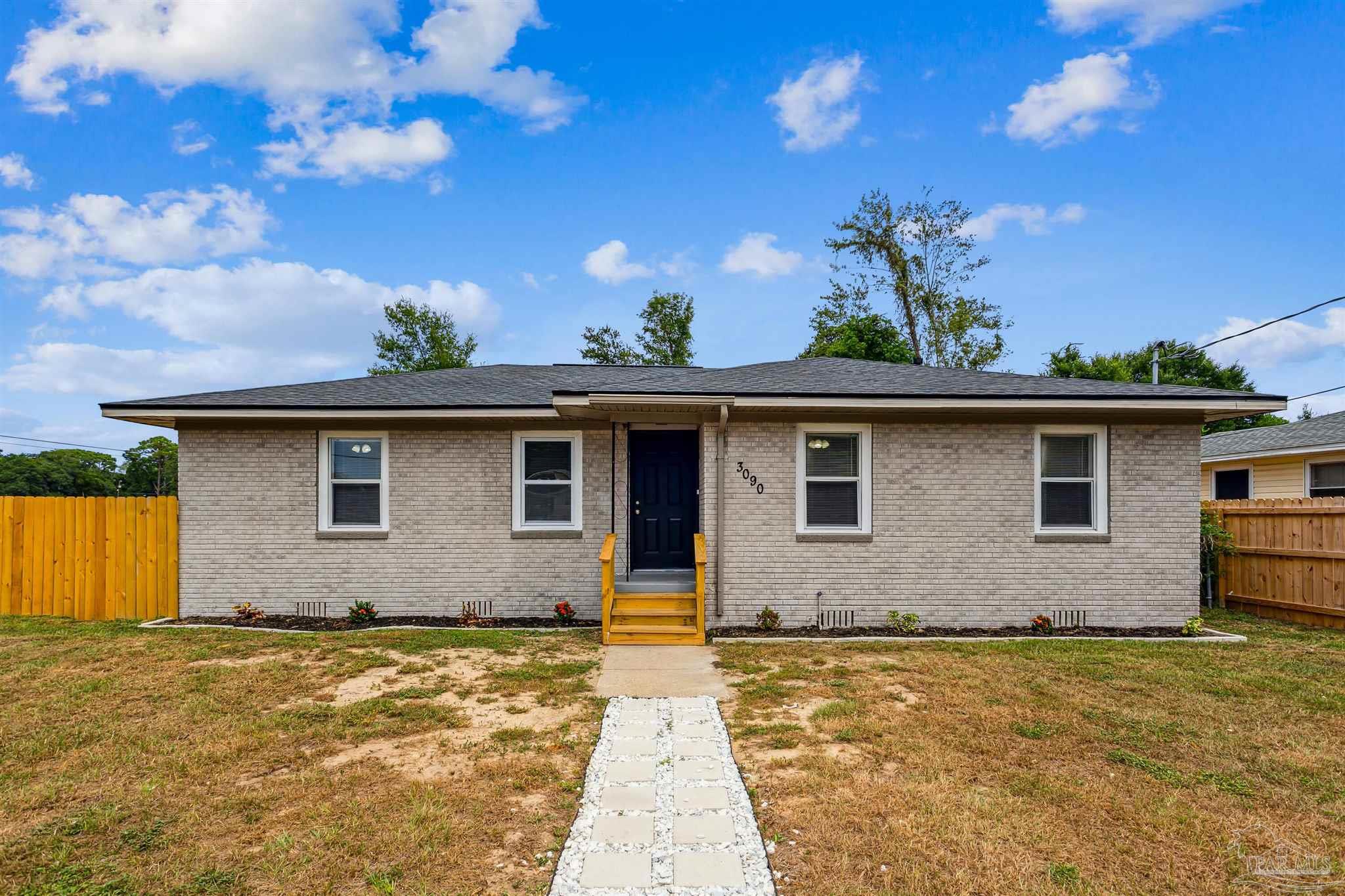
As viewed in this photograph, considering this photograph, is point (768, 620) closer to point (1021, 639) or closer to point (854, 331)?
point (1021, 639)

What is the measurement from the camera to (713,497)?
8086 mm

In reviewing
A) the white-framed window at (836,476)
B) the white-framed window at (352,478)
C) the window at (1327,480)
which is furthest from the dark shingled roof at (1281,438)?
the white-framed window at (352,478)

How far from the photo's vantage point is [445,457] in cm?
878

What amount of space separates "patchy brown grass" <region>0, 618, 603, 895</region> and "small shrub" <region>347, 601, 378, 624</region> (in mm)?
1459

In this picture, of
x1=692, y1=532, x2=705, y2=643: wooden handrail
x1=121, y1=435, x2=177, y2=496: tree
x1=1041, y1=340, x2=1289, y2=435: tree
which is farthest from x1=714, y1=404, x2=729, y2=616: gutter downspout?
x1=121, y1=435, x2=177, y2=496: tree

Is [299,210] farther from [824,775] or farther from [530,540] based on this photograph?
[824,775]

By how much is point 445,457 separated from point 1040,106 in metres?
18.8

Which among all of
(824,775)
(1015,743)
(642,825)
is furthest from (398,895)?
(1015,743)

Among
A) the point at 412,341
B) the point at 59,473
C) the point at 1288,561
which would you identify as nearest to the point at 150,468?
the point at 59,473

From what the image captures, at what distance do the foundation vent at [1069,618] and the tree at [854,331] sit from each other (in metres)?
12.7

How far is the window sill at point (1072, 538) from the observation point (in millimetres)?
8273

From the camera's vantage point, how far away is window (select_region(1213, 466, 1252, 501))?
1448 centimetres

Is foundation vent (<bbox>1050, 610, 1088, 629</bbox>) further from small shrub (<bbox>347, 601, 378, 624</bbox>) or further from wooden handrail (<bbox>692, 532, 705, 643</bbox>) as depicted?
small shrub (<bbox>347, 601, 378, 624</bbox>)

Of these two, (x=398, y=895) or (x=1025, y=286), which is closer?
(x=398, y=895)
